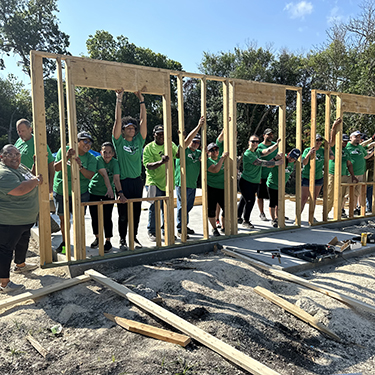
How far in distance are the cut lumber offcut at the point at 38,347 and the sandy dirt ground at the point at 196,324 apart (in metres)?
0.03

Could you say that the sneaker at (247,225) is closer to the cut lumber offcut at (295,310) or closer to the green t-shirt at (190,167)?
the green t-shirt at (190,167)

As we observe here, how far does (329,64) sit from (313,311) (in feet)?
55.7

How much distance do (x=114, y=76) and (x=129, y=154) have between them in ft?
3.70

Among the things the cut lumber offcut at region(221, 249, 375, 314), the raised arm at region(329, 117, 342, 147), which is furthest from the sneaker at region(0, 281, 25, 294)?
the raised arm at region(329, 117, 342, 147)

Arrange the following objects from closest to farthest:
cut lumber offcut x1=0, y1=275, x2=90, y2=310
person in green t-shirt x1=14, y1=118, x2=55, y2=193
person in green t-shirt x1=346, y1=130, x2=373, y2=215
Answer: cut lumber offcut x1=0, y1=275, x2=90, y2=310, person in green t-shirt x1=14, y1=118, x2=55, y2=193, person in green t-shirt x1=346, y1=130, x2=373, y2=215

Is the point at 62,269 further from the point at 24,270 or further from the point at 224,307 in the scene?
the point at 224,307

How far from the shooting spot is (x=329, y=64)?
1747cm

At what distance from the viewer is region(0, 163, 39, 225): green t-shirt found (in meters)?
3.86

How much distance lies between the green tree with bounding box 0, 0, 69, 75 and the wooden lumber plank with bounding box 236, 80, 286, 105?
757 inches

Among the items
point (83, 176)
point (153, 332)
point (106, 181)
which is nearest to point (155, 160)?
point (106, 181)

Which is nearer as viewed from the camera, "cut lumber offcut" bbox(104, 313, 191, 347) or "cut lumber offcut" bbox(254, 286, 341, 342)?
"cut lumber offcut" bbox(104, 313, 191, 347)

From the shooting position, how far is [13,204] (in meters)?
4.02

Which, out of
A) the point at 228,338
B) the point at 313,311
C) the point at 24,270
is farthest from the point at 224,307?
the point at 24,270

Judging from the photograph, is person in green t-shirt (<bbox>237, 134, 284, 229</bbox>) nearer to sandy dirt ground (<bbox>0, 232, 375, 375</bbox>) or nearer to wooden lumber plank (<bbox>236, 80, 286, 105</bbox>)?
wooden lumber plank (<bbox>236, 80, 286, 105</bbox>)
